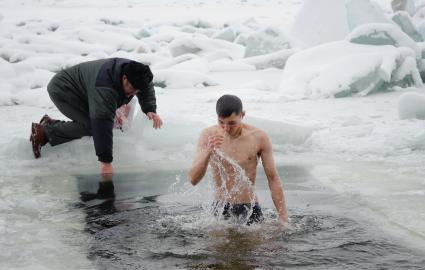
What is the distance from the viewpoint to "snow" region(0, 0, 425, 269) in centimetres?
392

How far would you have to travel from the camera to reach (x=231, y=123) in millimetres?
3285

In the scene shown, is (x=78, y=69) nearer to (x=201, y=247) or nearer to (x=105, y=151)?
(x=105, y=151)

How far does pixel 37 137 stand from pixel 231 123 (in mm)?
2577

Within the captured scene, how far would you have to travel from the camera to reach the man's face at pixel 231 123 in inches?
127

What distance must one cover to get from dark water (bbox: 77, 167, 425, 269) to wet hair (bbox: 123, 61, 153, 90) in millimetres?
888

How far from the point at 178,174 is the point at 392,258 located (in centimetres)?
242

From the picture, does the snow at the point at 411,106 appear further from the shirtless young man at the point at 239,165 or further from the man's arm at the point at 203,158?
the man's arm at the point at 203,158

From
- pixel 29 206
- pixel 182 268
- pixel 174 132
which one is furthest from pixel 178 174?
pixel 182 268

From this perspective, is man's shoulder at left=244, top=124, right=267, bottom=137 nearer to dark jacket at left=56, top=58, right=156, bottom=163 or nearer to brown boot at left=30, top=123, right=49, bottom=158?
dark jacket at left=56, top=58, right=156, bottom=163

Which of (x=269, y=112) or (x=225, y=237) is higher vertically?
(x=225, y=237)

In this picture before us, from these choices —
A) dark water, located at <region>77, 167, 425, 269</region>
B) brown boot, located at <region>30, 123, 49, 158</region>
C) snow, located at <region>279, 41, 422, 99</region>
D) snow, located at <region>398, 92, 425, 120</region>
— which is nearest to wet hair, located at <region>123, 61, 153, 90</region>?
dark water, located at <region>77, 167, 425, 269</region>

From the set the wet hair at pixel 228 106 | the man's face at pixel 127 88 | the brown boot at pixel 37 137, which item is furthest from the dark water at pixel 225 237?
the brown boot at pixel 37 137

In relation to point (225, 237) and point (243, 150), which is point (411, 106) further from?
point (225, 237)

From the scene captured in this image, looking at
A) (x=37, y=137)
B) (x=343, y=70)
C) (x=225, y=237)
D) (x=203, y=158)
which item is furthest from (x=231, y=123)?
(x=343, y=70)
